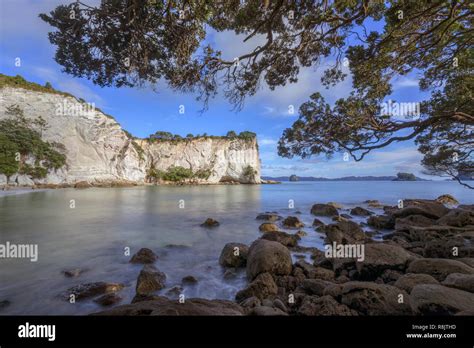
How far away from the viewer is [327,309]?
3213 mm

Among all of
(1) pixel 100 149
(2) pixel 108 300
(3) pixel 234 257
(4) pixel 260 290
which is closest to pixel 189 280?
(3) pixel 234 257

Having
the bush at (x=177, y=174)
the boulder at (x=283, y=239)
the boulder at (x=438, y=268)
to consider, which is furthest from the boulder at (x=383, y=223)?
the bush at (x=177, y=174)

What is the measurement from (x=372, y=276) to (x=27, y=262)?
9.31 metres

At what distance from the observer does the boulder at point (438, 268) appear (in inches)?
Answer: 157

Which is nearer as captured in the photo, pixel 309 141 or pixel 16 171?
pixel 309 141

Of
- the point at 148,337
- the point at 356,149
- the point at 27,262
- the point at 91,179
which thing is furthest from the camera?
the point at 91,179

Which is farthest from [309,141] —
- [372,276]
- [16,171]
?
[16,171]

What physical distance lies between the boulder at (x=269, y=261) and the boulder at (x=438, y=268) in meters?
2.44

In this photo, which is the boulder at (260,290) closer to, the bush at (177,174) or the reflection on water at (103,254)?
the reflection on water at (103,254)

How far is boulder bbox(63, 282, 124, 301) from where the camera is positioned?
441 cm

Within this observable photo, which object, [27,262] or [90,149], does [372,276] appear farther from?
[90,149]

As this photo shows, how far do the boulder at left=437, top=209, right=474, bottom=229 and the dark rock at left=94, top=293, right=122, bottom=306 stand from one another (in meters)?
12.4

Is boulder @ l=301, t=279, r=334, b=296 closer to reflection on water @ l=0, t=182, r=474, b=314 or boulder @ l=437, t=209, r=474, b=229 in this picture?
reflection on water @ l=0, t=182, r=474, b=314

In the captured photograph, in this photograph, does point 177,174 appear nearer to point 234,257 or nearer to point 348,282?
point 234,257
